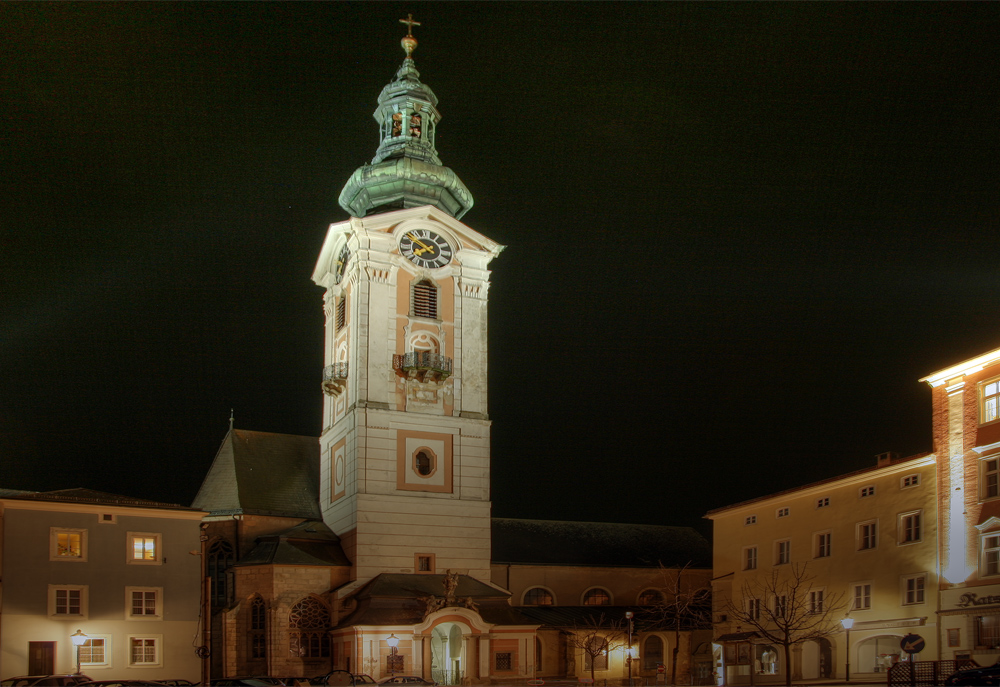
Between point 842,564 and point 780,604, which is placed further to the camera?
point 780,604

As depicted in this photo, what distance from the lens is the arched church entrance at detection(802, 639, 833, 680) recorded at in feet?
148

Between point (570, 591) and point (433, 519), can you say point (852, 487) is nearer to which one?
point (433, 519)

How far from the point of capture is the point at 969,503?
127 ft

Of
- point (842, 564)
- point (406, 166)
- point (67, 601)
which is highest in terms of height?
point (406, 166)

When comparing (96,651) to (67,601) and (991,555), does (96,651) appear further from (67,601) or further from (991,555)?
(991,555)

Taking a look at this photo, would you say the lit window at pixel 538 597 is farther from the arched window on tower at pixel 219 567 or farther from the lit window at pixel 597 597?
the arched window on tower at pixel 219 567

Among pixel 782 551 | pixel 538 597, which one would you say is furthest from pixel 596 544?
pixel 782 551

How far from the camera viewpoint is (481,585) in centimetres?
5350

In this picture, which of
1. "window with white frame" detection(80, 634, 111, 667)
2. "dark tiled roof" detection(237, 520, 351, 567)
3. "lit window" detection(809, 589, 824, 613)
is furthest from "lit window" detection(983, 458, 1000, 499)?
"window with white frame" detection(80, 634, 111, 667)

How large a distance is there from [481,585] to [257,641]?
9.78 m

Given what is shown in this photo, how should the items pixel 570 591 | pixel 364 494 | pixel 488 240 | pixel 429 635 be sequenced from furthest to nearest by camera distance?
1. pixel 570 591
2. pixel 488 240
3. pixel 364 494
4. pixel 429 635

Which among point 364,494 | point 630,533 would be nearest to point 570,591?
point 630,533

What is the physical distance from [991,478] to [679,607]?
19.0 metres

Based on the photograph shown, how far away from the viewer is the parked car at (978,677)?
3097 cm
